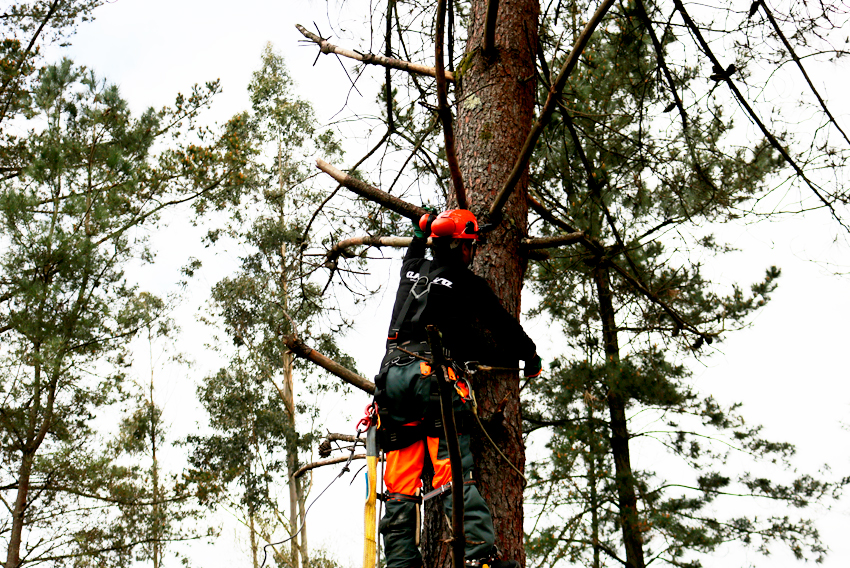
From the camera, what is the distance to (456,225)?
132 inches

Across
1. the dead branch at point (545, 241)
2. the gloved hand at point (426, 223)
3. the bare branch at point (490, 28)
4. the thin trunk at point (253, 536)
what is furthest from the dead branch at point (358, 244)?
the thin trunk at point (253, 536)

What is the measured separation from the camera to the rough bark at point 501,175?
3.13 m

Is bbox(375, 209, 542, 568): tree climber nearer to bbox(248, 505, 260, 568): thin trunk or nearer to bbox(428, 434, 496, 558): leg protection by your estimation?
bbox(428, 434, 496, 558): leg protection

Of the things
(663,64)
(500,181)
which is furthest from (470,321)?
(663,64)

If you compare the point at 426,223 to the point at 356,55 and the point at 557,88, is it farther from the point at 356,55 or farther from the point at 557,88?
the point at 356,55

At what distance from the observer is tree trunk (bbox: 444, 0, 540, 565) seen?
3135 mm

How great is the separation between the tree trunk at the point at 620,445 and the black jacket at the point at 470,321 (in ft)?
20.8

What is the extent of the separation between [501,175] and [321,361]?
1333 mm

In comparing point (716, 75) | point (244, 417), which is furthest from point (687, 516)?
point (244, 417)

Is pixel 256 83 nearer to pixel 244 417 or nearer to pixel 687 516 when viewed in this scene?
pixel 244 417

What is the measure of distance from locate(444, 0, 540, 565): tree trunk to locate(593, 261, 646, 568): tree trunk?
5863mm

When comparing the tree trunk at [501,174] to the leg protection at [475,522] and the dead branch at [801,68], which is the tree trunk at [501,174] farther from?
the dead branch at [801,68]

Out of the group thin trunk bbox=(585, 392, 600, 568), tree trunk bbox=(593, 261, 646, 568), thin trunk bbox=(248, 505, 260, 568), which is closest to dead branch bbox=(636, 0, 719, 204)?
tree trunk bbox=(593, 261, 646, 568)

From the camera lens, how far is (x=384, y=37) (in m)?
4.44
